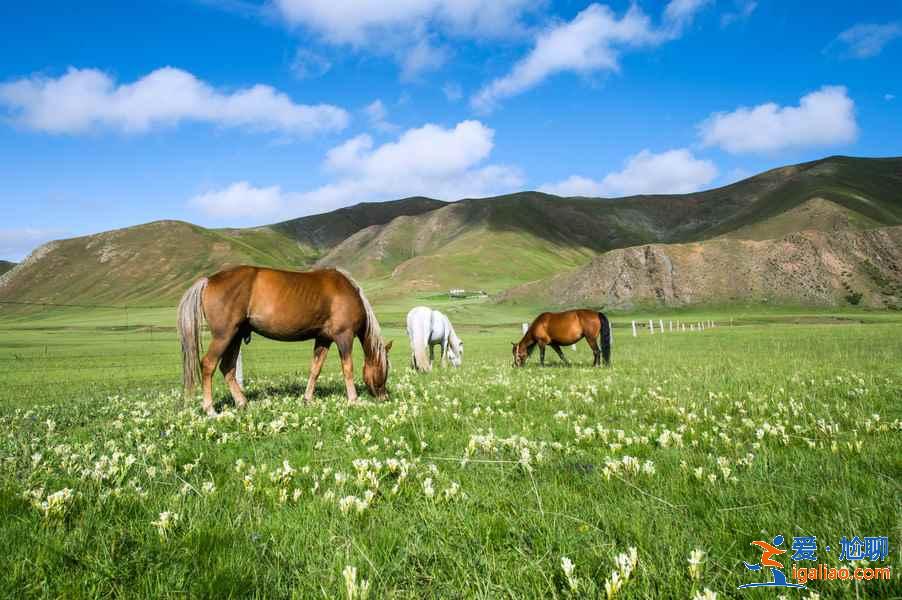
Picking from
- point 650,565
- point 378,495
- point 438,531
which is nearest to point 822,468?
point 650,565

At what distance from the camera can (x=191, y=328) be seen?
10359 mm

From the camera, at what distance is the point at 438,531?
377 cm

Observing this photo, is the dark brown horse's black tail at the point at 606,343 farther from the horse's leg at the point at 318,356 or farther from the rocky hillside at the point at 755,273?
the rocky hillside at the point at 755,273

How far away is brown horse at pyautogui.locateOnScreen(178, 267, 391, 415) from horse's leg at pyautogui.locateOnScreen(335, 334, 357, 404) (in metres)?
0.02

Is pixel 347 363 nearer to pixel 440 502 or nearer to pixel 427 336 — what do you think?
pixel 440 502

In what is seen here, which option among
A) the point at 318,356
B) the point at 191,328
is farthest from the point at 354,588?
the point at 318,356

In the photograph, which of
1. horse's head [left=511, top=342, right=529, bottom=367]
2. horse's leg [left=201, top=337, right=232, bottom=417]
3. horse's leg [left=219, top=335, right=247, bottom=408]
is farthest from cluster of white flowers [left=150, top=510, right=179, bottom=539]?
horse's head [left=511, top=342, right=529, bottom=367]

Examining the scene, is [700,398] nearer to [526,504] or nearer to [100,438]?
[526,504]

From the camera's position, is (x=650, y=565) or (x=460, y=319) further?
(x=460, y=319)

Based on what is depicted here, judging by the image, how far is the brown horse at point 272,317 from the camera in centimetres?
1035

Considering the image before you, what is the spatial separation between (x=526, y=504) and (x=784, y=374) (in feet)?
45.3

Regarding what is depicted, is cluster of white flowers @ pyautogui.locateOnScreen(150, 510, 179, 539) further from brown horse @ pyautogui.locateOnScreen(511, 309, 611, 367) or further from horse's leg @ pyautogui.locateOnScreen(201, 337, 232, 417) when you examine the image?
brown horse @ pyautogui.locateOnScreen(511, 309, 611, 367)

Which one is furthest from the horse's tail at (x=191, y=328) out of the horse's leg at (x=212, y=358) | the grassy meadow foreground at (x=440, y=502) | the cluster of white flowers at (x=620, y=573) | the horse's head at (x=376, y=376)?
the cluster of white flowers at (x=620, y=573)

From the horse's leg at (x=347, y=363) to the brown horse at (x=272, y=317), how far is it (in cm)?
2
